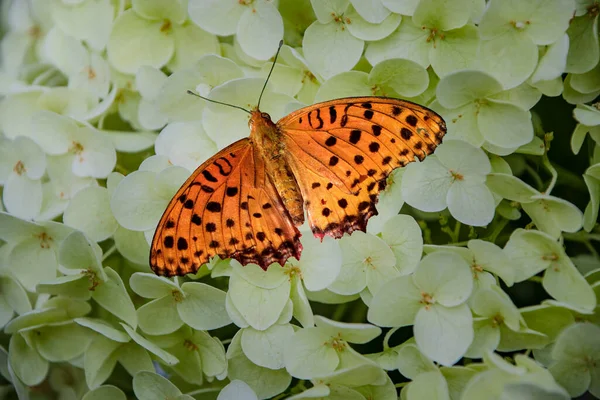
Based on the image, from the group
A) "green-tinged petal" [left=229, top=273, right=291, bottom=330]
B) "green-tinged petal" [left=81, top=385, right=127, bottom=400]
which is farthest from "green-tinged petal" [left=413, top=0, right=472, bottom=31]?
"green-tinged petal" [left=81, top=385, right=127, bottom=400]

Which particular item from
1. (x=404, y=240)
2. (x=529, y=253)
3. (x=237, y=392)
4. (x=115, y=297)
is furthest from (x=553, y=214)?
(x=115, y=297)

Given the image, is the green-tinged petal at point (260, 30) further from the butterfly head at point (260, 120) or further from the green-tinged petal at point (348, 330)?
the green-tinged petal at point (348, 330)

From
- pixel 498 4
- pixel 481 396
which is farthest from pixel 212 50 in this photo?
pixel 481 396

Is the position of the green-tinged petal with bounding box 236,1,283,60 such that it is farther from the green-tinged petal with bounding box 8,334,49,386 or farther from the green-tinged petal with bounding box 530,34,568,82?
the green-tinged petal with bounding box 8,334,49,386

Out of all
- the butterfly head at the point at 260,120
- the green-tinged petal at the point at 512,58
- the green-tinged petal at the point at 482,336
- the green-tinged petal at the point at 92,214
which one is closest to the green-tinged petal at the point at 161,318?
the green-tinged petal at the point at 92,214

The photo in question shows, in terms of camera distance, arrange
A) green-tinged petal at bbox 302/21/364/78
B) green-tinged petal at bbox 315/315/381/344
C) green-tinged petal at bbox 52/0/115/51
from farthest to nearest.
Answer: green-tinged petal at bbox 52/0/115/51
green-tinged petal at bbox 302/21/364/78
green-tinged petal at bbox 315/315/381/344

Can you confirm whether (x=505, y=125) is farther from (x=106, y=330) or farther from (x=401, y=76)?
(x=106, y=330)

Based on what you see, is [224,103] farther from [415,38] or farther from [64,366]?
[64,366]
